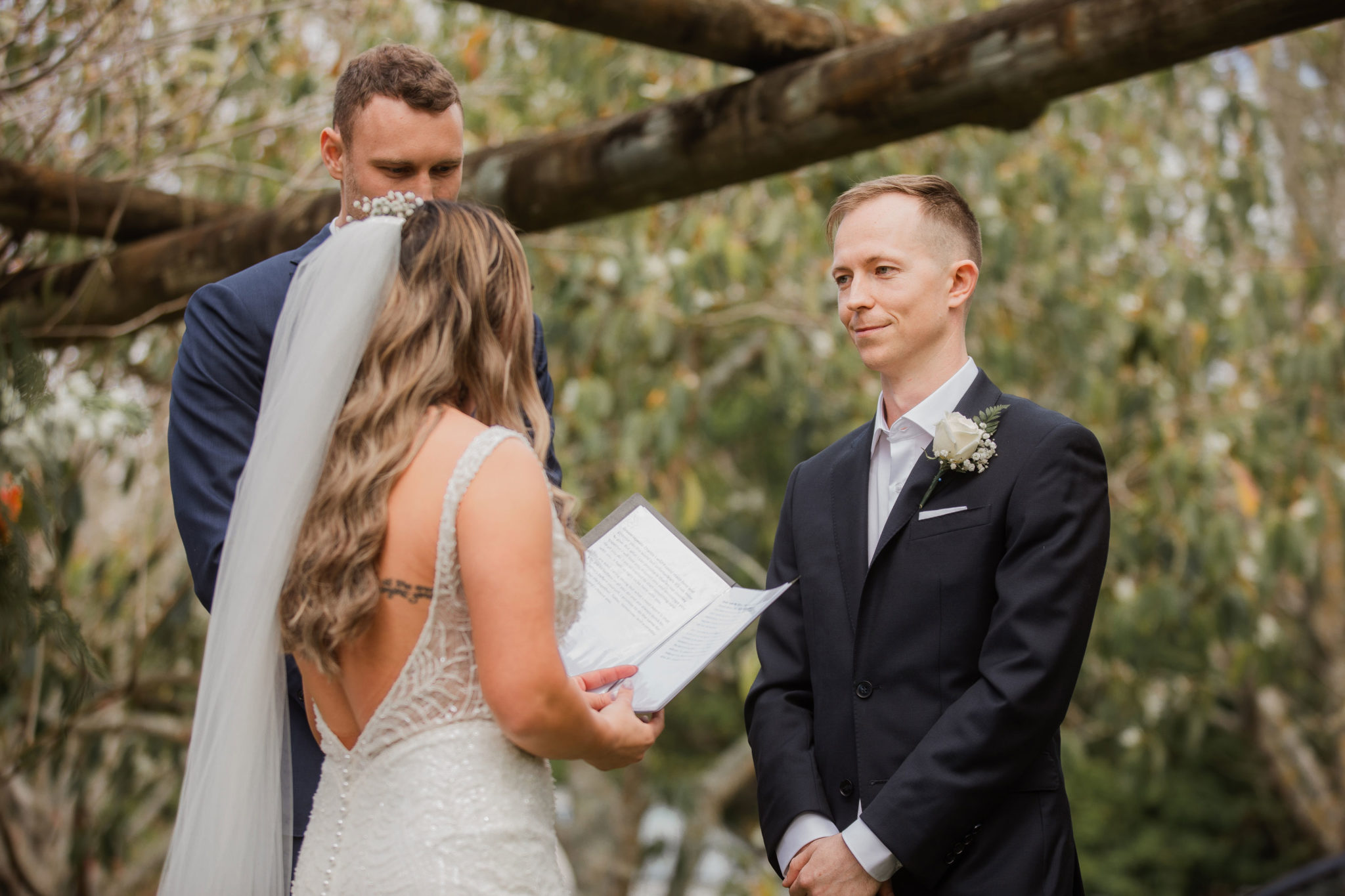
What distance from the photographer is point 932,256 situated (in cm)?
232

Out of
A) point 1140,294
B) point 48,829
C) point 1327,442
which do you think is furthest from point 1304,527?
point 48,829

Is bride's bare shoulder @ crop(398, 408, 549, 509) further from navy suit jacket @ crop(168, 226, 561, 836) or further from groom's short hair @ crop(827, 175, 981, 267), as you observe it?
groom's short hair @ crop(827, 175, 981, 267)

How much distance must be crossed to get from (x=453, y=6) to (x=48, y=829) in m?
4.61

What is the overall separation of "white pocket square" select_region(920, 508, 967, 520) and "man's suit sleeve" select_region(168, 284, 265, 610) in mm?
1240

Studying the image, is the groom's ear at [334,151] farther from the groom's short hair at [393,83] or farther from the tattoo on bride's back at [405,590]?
the tattoo on bride's back at [405,590]

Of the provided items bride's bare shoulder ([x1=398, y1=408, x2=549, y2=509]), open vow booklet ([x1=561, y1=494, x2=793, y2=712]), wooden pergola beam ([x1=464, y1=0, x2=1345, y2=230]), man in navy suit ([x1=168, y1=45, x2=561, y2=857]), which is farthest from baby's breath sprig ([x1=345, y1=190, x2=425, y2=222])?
wooden pergola beam ([x1=464, y1=0, x2=1345, y2=230])

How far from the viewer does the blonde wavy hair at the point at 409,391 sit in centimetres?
174

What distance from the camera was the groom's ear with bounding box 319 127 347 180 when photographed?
8.00 ft

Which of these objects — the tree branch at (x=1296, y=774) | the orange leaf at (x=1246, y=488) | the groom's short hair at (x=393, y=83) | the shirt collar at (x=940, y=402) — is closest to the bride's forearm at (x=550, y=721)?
the shirt collar at (x=940, y=402)

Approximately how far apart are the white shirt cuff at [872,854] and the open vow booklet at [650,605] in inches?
16.5

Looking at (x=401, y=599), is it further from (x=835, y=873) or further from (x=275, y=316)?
(x=835, y=873)

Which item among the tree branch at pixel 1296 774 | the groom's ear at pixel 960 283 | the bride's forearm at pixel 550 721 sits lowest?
the tree branch at pixel 1296 774

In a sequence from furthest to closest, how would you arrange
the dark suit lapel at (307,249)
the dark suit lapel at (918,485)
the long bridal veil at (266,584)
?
the dark suit lapel at (307,249) → the dark suit lapel at (918,485) → the long bridal veil at (266,584)

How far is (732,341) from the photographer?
684cm
